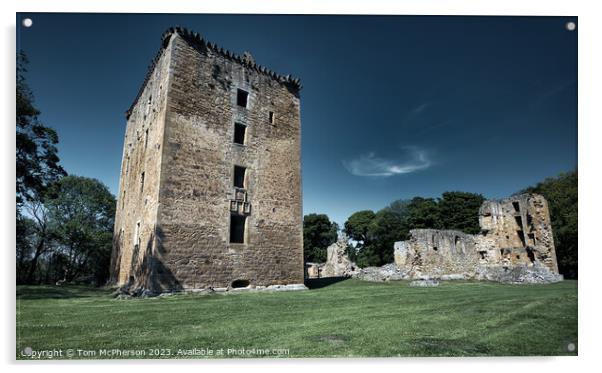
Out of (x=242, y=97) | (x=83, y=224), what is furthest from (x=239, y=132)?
(x=83, y=224)

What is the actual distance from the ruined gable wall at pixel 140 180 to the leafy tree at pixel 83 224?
8.85 metres

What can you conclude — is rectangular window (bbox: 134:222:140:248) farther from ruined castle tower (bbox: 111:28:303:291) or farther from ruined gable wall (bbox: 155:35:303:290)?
ruined gable wall (bbox: 155:35:303:290)

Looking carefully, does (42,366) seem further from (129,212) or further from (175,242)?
(129,212)

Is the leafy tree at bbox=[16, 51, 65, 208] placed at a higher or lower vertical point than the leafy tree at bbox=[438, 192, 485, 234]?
higher

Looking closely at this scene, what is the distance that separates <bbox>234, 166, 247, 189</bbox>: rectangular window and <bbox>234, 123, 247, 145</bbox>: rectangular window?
103 cm

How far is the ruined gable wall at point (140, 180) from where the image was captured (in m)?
10.4

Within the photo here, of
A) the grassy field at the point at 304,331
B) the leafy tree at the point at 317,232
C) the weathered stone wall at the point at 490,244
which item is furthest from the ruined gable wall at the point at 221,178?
the leafy tree at the point at 317,232

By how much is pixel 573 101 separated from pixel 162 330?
734 centimetres

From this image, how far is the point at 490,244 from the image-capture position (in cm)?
2277

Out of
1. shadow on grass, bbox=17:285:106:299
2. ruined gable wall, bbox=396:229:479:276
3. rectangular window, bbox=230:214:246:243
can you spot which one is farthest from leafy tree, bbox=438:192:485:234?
shadow on grass, bbox=17:285:106:299

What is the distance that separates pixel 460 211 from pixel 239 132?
32.8 m

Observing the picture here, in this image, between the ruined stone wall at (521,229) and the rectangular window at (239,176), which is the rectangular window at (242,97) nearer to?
the rectangular window at (239,176)

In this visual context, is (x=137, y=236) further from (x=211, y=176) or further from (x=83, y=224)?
(x=83, y=224)

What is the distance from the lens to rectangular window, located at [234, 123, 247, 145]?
12.3 m
